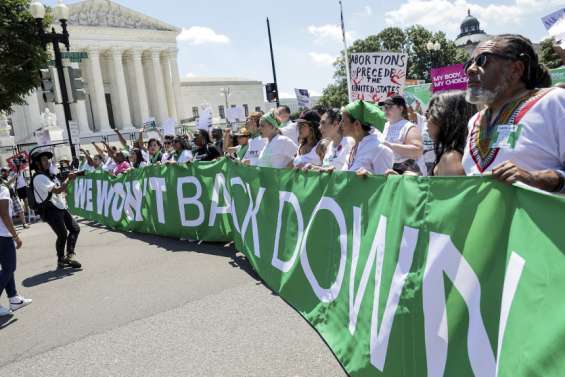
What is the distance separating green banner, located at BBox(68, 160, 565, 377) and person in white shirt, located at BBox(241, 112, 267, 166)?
7.31 ft

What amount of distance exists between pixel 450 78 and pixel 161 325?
11.6 m

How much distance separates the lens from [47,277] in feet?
23.7

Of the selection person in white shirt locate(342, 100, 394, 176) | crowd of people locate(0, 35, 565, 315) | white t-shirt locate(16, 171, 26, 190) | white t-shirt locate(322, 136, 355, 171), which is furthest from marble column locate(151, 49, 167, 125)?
person in white shirt locate(342, 100, 394, 176)

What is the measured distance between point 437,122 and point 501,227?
134 cm

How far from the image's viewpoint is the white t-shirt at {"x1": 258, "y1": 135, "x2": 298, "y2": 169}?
6.30 m

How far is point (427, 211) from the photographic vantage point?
8.57 feet

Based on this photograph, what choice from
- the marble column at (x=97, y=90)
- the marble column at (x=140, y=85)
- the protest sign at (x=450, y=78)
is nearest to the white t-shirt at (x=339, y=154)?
the protest sign at (x=450, y=78)

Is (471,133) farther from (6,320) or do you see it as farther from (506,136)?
(6,320)

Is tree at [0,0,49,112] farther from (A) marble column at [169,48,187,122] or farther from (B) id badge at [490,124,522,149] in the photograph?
(A) marble column at [169,48,187,122]

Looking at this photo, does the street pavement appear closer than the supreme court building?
Yes

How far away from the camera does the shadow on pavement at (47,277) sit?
6.97 metres

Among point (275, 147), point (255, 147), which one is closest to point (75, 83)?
point (255, 147)

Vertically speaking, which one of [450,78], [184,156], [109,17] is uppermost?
[109,17]

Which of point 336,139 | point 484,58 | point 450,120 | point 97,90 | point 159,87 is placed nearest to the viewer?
point 484,58
